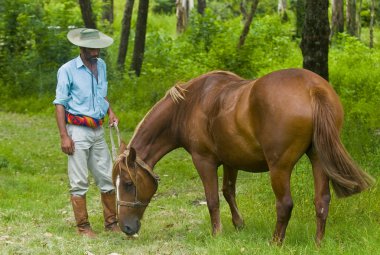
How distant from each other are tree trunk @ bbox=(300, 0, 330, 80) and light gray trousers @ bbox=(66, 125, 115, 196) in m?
4.92

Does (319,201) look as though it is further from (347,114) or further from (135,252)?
(347,114)

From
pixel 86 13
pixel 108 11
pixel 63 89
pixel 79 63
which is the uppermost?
pixel 79 63

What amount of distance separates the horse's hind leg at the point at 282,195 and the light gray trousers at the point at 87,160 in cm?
236

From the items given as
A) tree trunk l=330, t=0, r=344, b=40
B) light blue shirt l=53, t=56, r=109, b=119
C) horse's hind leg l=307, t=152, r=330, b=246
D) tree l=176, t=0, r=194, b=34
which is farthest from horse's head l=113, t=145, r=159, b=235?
tree l=176, t=0, r=194, b=34

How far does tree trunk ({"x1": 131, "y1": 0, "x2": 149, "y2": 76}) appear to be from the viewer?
1965 centimetres

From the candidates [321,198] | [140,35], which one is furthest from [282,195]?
[140,35]

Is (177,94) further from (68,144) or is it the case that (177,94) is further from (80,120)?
(68,144)

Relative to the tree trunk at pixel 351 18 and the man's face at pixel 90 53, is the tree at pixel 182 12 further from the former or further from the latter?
the man's face at pixel 90 53

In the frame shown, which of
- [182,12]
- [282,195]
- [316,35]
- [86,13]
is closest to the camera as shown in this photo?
[282,195]

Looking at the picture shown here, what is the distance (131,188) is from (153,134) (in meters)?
0.61

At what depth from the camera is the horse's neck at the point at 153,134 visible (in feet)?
25.4

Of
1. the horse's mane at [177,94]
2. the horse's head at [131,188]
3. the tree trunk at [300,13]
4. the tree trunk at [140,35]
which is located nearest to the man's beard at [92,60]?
the horse's mane at [177,94]

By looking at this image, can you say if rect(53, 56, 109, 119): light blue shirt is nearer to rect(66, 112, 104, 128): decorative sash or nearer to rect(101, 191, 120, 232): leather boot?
rect(66, 112, 104, 128): decorative sash

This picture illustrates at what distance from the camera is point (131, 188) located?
7.65 metres
